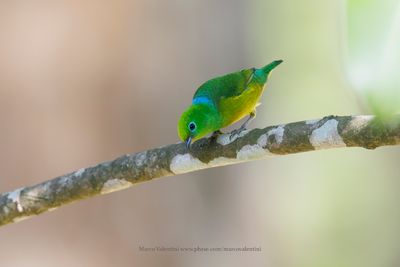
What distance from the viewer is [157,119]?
17.9 feet

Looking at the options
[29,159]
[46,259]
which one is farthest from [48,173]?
[46,259]

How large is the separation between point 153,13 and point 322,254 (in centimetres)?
295

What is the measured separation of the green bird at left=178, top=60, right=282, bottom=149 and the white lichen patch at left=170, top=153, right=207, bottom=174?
0.80 ft

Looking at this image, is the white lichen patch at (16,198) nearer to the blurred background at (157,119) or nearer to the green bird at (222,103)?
the green bird at (222,103)

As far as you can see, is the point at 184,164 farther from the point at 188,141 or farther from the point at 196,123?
the point at 196,123

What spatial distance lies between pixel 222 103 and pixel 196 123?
245 millimetres

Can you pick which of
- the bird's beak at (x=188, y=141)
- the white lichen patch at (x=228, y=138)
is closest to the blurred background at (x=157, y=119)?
the bird's beak at (x=188, y=141)

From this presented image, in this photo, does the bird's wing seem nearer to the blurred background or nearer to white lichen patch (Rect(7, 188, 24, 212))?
white lichen patch (Rect(7, 188, 24, 212))

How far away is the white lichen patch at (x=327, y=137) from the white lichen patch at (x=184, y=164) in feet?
1.80

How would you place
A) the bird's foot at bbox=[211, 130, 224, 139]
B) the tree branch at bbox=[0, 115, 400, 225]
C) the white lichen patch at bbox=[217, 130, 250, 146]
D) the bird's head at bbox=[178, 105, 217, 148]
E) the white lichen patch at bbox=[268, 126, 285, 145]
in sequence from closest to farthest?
the tree branch at bbox=[0, 115, 400, 225]
the white lichen patch at bbox=[268, 126, 285, 145]
the white lichen patch at bbox=[217, 130, 250, 146]
the bird's foot at bbox=[211, 130, 224, 139]
the bird's head at bbox=[178, 105, 217, 148]

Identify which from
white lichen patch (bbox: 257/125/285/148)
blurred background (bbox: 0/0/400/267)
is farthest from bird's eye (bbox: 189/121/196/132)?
blurred background (bbox: 0/0/400/267)

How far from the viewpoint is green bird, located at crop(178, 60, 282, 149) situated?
242cm

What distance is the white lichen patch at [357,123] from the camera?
1.45m

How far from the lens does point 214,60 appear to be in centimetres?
555
